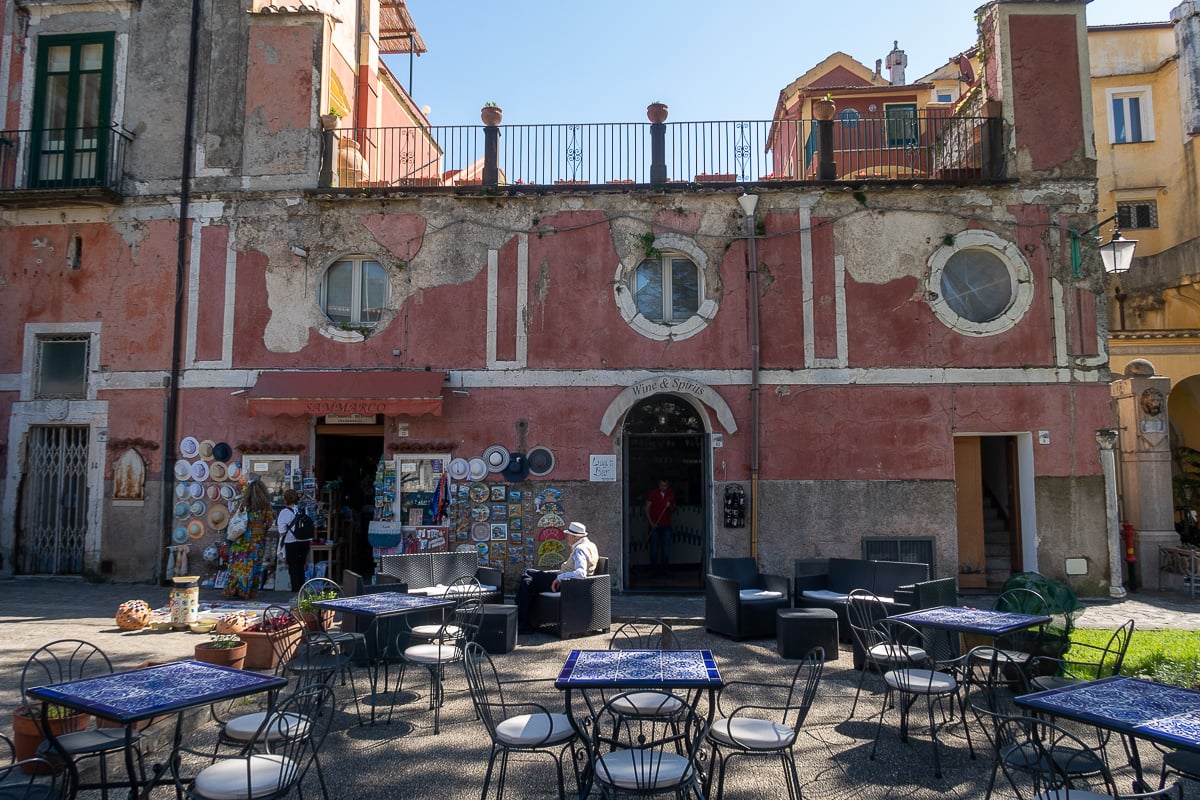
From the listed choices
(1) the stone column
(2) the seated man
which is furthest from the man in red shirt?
(1) the stone column

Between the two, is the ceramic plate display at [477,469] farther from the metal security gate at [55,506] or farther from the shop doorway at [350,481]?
the metal security gate at [55,506]

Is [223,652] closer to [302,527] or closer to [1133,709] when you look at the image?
[302,527]

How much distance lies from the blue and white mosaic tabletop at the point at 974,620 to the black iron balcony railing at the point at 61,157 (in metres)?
13.1

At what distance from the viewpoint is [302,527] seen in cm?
1098

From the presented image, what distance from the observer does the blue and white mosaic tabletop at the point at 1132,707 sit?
372 cm

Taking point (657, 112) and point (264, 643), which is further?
point (657, 112)

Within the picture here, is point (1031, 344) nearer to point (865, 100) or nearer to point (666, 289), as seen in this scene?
point (666, 289)

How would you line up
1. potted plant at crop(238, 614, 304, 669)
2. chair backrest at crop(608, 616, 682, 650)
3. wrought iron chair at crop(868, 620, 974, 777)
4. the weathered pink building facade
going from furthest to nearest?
the weathered pink building facade < potted plant at crop(238, 614, 304, 669) < chair backrest at crop(608, 616, 682, 650) < wrought iron chair at crop(868, 620, 974, 777)

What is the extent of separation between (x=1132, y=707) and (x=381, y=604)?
210 inches

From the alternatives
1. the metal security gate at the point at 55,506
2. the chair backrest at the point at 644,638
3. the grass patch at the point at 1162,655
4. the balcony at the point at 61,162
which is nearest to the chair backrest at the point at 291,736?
the chair backrest at the point at 644,638

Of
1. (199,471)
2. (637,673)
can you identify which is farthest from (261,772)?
(199,471)

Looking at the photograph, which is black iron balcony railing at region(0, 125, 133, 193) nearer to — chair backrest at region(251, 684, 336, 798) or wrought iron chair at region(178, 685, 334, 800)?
chair backrest at region(251, 684, 336, 798)

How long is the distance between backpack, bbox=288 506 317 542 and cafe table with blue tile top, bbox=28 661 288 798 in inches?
249

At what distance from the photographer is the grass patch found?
21.2 ft
